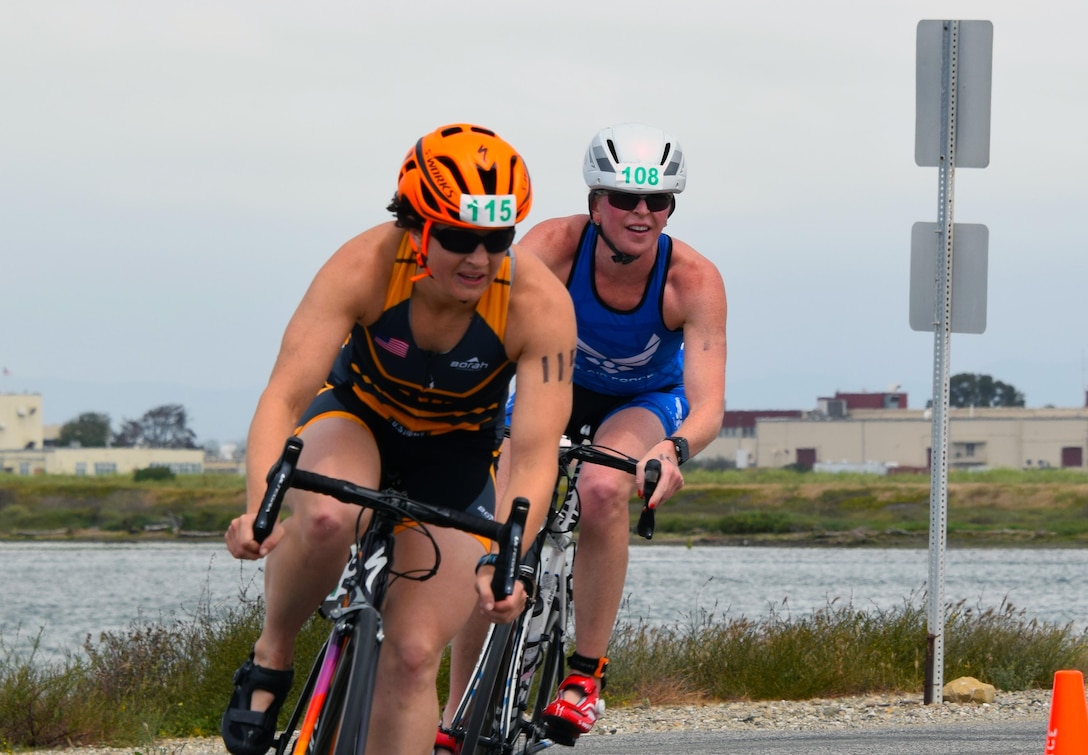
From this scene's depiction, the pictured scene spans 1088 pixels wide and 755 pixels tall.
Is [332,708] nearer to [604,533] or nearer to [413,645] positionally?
[413,645]

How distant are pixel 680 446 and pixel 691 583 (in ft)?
80.0

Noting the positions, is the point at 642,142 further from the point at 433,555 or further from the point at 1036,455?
the point at 1036,455

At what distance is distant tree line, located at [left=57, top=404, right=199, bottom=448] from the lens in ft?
498

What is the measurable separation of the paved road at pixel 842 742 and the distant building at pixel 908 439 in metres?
101

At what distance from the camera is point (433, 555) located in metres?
4.76

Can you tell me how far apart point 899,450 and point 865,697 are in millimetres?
106575

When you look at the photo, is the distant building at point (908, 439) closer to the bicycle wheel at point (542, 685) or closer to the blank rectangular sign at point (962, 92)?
the blank rectangular sign at point (962, 92)

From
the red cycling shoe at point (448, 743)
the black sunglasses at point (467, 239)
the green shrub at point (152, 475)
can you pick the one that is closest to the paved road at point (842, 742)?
the red cycling shoe at point (448, 743)

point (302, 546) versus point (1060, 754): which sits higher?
point (302, 546)

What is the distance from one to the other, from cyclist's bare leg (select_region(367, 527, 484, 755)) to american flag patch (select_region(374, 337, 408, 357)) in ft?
1.74

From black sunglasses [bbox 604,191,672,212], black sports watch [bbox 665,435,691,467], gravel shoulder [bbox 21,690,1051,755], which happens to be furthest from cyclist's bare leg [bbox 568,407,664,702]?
gravel shoulder [bbox 21,690,1051,755]

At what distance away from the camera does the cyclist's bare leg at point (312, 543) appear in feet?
15.1

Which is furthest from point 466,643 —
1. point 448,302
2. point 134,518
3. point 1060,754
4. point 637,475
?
point 134,518

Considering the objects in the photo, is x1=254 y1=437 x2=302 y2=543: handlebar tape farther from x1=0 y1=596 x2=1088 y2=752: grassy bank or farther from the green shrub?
the green shrub
